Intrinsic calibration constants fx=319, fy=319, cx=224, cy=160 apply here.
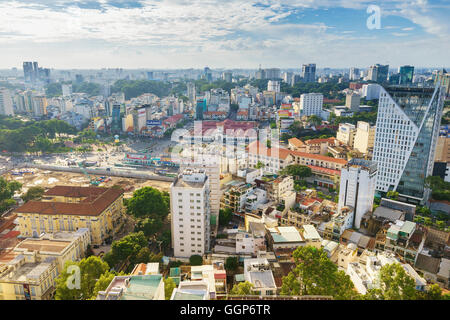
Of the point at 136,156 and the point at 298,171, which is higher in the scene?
the point at 298,171

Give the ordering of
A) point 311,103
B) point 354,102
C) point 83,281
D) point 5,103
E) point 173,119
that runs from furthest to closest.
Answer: point 5,103, point 173,119, point 354,102, point 311,103, point 83,281

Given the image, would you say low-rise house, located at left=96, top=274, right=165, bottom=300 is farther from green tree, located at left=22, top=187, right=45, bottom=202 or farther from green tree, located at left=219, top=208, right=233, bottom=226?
green tree, located at left=22, top=187, right=45, bottom=202

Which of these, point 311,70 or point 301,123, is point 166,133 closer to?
point 301,123

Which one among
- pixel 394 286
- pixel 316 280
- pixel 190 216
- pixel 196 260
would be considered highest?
pixel 394 286

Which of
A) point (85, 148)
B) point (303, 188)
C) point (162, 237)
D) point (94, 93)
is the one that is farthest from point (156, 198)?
point (94, 93)

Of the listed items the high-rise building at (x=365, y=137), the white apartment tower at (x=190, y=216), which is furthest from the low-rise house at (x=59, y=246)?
the high-rise building at (x=365, y=137)

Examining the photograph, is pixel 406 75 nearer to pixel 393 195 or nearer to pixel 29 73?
pixel 393 195

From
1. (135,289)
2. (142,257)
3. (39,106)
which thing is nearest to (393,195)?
(142,257)

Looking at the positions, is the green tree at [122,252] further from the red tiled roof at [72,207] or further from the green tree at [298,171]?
the green tree at [298,171]
